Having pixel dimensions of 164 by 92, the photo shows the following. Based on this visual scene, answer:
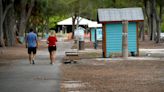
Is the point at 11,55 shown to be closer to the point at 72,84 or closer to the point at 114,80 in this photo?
the point at 114,80

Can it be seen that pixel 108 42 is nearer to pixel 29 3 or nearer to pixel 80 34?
pixel 80 34

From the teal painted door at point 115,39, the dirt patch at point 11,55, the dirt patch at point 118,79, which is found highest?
the teal painted door at point 115,39

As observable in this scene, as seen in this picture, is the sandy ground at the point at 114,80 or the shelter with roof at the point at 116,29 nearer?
the sandy ground at the point at 114,80

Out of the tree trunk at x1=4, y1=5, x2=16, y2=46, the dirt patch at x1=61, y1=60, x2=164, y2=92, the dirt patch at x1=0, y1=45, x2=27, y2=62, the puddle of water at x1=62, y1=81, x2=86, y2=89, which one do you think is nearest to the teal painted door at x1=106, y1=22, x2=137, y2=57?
the dirt patch at x1=0, y1=45, x2=27, y2=62

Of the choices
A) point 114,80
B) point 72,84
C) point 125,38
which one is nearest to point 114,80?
point 114,80

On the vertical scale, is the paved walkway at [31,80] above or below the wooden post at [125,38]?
below

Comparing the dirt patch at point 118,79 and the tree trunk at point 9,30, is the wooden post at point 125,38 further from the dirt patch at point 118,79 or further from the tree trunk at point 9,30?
the tree trunk at point 9,30

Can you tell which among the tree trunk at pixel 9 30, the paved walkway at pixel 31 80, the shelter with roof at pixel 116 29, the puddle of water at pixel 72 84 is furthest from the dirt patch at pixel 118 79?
the tree trunk at pixel 9 30

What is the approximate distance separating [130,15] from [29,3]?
23.3 metres

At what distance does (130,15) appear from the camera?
1124 inches

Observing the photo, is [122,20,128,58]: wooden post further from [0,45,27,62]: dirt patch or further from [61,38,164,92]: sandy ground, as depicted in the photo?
[0,45,27,62]: dirt patch

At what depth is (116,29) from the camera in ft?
92.8

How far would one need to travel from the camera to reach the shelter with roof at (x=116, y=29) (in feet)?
92.2

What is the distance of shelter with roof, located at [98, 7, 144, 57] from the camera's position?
2811 cm
